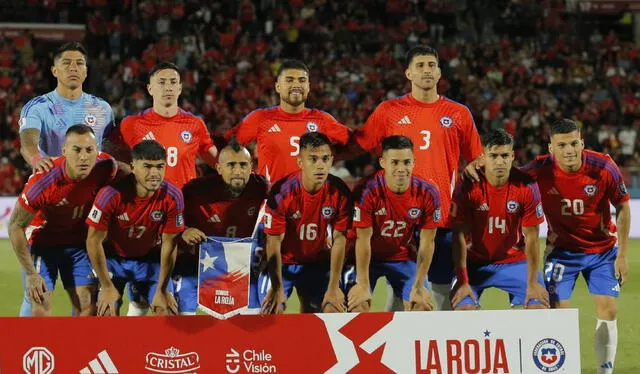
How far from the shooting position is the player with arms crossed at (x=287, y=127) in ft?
22.6

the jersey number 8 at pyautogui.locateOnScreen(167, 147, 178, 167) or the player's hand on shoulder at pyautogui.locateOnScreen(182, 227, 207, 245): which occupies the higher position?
the jersey number 8 at pyautogui.locateOnScreen(167, 147, 178, 167)

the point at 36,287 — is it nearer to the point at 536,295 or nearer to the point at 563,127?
the point at 536,295

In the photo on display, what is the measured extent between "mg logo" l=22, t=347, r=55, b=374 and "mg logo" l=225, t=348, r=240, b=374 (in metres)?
0.91

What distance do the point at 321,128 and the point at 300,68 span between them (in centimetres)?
46

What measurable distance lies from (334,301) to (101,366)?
154 cm

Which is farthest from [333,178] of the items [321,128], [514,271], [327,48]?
[327,48]

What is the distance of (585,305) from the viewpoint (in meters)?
9.48

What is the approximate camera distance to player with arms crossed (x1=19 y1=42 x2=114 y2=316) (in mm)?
6855

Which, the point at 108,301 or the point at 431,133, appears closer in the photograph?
the point at 108,301

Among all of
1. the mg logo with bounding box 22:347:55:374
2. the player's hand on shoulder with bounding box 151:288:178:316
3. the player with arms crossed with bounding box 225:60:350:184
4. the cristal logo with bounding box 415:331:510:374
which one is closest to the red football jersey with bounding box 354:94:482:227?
the player with arms crossed with bounding box 225:60:350:184

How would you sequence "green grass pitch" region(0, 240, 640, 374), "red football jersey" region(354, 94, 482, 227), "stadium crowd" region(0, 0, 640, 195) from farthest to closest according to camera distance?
"stadium crowd" region(0, 0, 640, 195)
"green grass pitch" region(0, 240, 640, 374)
"red football jersey" region(354, 94, 482, 227)

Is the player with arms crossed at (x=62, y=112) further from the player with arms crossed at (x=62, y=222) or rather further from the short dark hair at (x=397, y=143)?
the short dark hair at (x=397, y=143)

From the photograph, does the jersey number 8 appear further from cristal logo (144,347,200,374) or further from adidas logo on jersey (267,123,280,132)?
cristal logo (144,347,200,374)

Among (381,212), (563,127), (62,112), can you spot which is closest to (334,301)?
(381,212)
